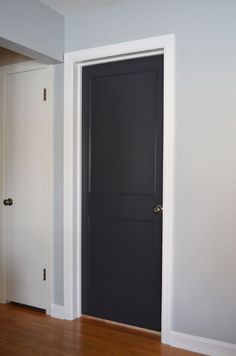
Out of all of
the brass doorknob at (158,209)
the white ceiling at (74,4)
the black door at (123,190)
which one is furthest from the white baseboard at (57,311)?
the white ceiling at (74,4)

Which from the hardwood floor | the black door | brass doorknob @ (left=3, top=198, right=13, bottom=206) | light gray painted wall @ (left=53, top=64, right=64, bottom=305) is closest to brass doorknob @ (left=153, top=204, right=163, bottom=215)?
the black door

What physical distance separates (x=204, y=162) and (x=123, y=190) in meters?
0.72

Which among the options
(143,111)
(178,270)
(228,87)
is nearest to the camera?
(228,87)

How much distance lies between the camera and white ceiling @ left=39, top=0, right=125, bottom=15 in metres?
2.74

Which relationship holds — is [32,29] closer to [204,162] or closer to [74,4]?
[74,4]

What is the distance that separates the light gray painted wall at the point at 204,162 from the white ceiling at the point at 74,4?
37 centimetres

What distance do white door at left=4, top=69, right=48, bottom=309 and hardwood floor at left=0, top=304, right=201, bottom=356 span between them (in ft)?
0.94

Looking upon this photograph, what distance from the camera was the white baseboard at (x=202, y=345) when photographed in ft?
7.91

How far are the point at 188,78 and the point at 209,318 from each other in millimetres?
1649

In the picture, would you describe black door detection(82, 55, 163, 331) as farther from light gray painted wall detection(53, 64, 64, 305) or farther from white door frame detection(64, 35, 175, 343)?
light gray painted wall detection(53, 64, 64, 305)

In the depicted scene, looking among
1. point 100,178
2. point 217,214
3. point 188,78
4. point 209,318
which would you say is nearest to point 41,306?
point 100,178

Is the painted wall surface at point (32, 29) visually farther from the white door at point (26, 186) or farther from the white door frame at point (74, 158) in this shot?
the white door at point (26, 186)

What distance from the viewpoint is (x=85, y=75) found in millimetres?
3055

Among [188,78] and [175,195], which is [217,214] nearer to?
[175,195]
